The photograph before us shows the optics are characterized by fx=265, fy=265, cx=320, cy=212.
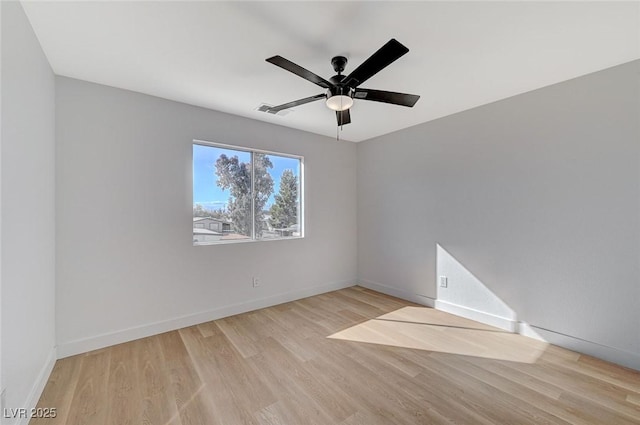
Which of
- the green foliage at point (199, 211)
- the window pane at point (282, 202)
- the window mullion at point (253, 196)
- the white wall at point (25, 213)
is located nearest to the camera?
the white wall at point (25, 213)

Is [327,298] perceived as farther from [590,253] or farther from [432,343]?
[590,253]

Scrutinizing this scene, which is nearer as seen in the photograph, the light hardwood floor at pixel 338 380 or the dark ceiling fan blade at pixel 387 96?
the light hardwood floor at pixel 338 380

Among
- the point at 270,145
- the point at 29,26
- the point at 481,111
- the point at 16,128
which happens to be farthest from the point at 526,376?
the point at 29,26

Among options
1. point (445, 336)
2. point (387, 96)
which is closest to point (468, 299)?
point (445, 336)

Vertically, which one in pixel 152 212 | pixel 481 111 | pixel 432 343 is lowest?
pixel 432 343

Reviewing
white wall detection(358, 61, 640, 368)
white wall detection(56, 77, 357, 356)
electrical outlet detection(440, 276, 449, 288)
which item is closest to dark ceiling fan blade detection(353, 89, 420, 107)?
white wall detection(358, 61, 640, 368)

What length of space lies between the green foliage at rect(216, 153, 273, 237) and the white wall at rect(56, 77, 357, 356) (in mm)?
211

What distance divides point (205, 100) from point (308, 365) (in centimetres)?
273

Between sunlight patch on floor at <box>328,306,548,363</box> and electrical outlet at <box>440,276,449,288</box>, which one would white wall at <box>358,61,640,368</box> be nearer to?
electrical outlet at <box>440,276,449,288</box>

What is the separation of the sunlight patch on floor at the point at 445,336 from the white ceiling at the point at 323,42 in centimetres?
241

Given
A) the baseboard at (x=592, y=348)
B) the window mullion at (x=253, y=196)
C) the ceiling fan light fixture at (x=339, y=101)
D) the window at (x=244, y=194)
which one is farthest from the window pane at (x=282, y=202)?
the baseboard at (x=592, y=348)

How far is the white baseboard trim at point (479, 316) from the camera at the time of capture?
2745 mm

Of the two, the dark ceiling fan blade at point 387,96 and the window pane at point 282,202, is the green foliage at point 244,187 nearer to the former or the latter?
the window pane at point 282,202

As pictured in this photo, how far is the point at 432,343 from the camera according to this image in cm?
252
